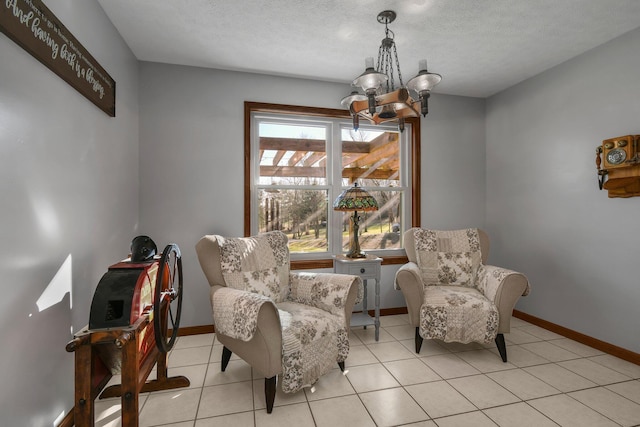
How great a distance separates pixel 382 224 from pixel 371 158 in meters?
0.78

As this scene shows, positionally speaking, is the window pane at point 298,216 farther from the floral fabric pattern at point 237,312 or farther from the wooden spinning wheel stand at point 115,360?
the wooden spinning wheel stand at point 115,360

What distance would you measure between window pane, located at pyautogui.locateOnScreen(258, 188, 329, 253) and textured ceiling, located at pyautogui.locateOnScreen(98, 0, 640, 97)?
4.12 ft

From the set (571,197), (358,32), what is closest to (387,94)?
(358,32)

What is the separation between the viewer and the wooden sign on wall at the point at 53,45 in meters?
1.26

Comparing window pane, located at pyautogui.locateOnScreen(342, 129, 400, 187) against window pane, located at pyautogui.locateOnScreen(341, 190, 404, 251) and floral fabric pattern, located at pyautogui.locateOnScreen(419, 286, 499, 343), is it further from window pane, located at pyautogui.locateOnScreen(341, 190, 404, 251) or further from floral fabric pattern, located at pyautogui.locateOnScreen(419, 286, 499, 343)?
floral fabric pattern, located at pyautogui.locateOnScreen(419, 286, 499, 343)

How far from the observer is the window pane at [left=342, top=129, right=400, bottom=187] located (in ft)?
11.6

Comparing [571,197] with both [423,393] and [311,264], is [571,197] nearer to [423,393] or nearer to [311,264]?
[423,393]

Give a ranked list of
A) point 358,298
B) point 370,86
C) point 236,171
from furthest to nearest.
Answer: point 236,171, point 358,298, point 370,86

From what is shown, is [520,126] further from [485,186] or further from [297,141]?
[297,141]

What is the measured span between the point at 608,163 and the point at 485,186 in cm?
140

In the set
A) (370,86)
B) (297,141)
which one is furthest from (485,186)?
(370,86)

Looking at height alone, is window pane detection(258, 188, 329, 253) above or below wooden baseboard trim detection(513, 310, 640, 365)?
above

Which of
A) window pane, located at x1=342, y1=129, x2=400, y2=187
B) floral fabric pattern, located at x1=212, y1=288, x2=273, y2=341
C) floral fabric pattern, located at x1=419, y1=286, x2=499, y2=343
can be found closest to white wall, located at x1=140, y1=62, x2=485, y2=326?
window pane, located at x1=342, y1=129, x2=400, y2=187

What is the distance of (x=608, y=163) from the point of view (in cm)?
246
